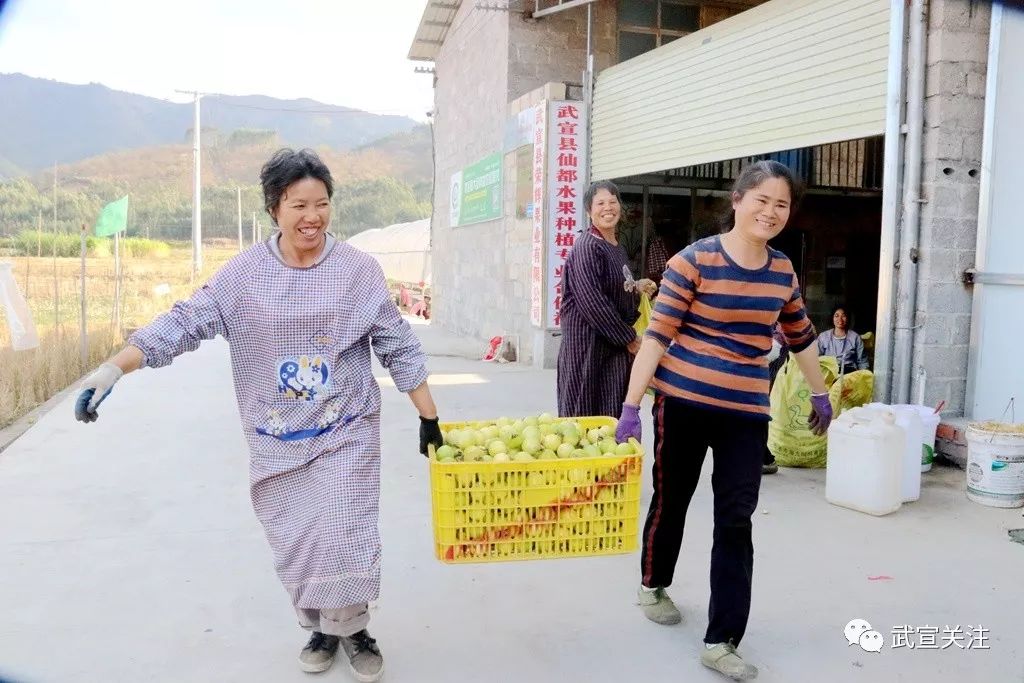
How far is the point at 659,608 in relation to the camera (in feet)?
10.3

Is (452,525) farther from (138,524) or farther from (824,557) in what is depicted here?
(138,524)

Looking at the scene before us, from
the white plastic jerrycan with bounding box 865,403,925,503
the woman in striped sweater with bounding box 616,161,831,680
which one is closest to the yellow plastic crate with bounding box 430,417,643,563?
the woman in striped sweater with bounding box 616,161,831,680

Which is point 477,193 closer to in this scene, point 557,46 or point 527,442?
point 557,46

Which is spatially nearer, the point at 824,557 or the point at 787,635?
the point at 787,635

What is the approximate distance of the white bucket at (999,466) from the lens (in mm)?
4441

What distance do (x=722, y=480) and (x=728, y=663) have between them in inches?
21.9

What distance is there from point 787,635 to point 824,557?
85 cm

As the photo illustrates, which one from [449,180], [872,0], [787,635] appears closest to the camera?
[787,635]

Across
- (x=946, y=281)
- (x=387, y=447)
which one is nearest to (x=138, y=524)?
(x=387, y=447)

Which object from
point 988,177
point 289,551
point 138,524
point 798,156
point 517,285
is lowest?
point 138,524

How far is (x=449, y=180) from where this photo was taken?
16.0m

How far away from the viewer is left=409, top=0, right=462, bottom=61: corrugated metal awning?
1458cm

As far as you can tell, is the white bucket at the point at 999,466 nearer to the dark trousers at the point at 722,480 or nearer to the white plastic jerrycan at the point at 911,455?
the white plastic jerrycan at the point at 911,455

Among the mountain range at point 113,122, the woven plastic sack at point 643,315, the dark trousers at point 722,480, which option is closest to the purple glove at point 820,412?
the dark trousers at point 722,480
